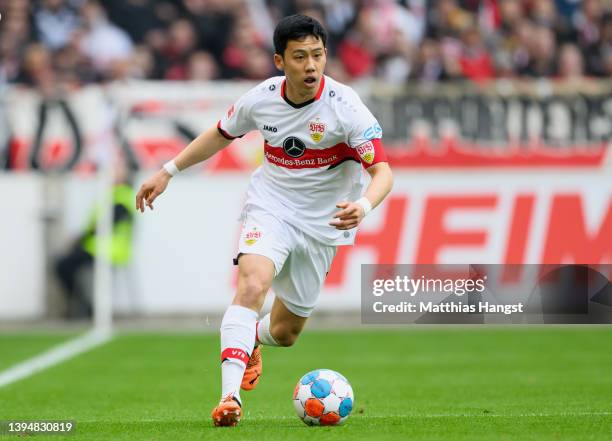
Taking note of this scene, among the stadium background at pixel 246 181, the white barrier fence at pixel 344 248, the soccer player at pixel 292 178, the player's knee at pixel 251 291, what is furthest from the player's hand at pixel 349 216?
the white barrier fence at pixel 344 248

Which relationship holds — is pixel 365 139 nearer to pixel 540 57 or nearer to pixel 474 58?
pixel 474 58

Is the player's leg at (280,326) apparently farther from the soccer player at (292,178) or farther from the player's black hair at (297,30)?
the player's black hair at (297,30)

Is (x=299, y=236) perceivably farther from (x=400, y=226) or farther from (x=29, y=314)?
(x=29, y=314)

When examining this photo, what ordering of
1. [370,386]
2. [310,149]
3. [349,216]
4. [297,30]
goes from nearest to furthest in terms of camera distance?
[349,216] < [297,30] < [310,149] < [370,386]

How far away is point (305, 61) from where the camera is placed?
24.5 ft

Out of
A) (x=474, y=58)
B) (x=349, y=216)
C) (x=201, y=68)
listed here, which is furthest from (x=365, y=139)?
(x=474, y=58)

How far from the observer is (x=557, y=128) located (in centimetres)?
1634

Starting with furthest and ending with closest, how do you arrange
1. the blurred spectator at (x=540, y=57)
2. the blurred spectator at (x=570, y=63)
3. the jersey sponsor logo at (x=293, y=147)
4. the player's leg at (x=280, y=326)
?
the blurred spectator at (x=540, y=57), the blurred spectator at (x=570, y=63), the player's leg at (x=280, y=326), the jersey sponsor logo at (x=293, y=147)

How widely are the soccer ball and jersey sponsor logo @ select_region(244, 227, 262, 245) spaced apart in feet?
3.03

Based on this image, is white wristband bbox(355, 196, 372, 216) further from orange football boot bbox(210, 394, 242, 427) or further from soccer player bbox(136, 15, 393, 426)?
orange football boot bbox(210, 394, 242, 427)

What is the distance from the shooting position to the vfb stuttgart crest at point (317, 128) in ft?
25.3

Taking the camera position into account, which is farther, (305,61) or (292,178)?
(292,178)

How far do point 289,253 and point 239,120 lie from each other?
0.90 metres

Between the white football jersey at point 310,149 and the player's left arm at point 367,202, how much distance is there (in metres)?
0.11
